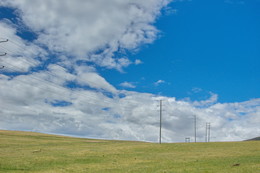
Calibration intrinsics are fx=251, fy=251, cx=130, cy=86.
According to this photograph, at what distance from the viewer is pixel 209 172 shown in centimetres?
2694

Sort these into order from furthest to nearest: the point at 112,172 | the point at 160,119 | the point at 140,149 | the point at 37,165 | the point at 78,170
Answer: the point at 160,119, the point at 140,149, the point at 37,165, the point at 78,170, the point at 112,172

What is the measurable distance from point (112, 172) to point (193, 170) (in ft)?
31.3

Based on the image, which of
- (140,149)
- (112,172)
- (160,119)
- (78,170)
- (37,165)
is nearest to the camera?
(112,172)

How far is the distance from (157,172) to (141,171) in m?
2.23

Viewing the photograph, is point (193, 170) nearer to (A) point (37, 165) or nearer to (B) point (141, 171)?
(B) point (141, 171)

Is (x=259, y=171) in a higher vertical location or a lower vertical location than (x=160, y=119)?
lower

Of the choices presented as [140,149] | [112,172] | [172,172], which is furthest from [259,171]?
[140,149]

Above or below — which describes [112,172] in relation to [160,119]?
below

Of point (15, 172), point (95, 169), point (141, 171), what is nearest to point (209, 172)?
point (141, 171)

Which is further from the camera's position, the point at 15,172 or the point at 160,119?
the point at 160,119

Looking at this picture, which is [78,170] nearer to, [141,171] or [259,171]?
[141,171]

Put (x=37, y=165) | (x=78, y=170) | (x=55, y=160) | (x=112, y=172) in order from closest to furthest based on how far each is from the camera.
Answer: (x=112, y=172), (x=78, y=170), (x=37, y=165), (x=55, y=160)

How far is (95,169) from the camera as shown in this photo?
33031mm

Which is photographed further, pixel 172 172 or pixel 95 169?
pixel 95 169
